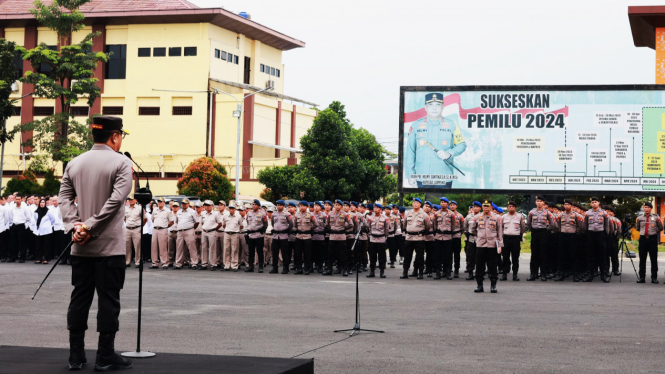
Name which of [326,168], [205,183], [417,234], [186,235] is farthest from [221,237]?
[205,183]

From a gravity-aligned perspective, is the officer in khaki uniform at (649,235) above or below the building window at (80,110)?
below

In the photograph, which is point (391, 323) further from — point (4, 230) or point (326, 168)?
point (326, 168)

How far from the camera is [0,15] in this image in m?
53.9

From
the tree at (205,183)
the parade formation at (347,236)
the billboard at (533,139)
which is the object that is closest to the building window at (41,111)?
the tree at (205,183)

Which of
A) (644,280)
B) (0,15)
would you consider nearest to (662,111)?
(644,280)

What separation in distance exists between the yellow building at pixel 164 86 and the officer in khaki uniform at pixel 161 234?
2999cm

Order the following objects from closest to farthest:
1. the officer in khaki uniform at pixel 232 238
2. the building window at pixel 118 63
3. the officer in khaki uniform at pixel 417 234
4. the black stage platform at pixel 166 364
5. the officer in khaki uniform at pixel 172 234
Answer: the black stage platform at pixel 166 364 → the officer in khaki uniform at pixel 417 234 → the officer in khaki uniform at pixel 232 238 → the officer in khaki uniform at pixel 172 234 → the building window at pixel 118 63

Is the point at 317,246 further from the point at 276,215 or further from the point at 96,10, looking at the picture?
the point at 96,10

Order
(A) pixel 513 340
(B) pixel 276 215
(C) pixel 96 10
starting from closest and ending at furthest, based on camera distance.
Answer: (A) pixel 513 340 → (B) pixel 276 215 → (C) pixel 96 10

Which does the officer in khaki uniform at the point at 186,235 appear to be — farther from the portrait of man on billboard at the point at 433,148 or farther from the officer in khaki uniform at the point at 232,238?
the portrait of man on billboard at the point at 433,148

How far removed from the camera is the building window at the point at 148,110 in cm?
5328

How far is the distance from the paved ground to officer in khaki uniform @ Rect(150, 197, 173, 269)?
426cm

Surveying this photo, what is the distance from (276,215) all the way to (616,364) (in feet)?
44.7

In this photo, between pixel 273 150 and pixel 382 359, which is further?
pixel 273 150
